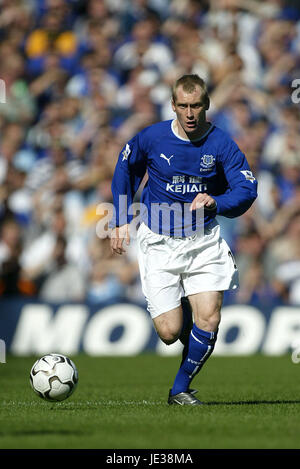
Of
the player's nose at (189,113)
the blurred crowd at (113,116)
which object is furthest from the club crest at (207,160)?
the blurred crowd at (113,116)

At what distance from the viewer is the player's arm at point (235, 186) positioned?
6.95 metres

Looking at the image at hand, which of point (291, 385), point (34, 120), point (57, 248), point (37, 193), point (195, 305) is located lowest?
point (291, 385)

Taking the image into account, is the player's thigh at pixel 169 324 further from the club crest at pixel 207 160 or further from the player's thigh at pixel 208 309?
the club crest at pixel 207 160

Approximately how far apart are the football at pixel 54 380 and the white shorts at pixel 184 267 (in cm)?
85

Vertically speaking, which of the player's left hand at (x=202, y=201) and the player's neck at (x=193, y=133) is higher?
the player's neck at (x=193, y=133)

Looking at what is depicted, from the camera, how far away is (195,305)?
721cm

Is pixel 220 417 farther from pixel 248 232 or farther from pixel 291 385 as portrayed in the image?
pixel 248 232

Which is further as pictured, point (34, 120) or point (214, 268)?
point (34, 120)

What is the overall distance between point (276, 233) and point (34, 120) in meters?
4.83

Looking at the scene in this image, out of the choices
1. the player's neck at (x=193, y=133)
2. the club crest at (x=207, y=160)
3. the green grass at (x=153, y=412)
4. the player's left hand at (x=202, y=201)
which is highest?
the player's neck at (x=193, y=133)

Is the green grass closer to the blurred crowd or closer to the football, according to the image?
the football
